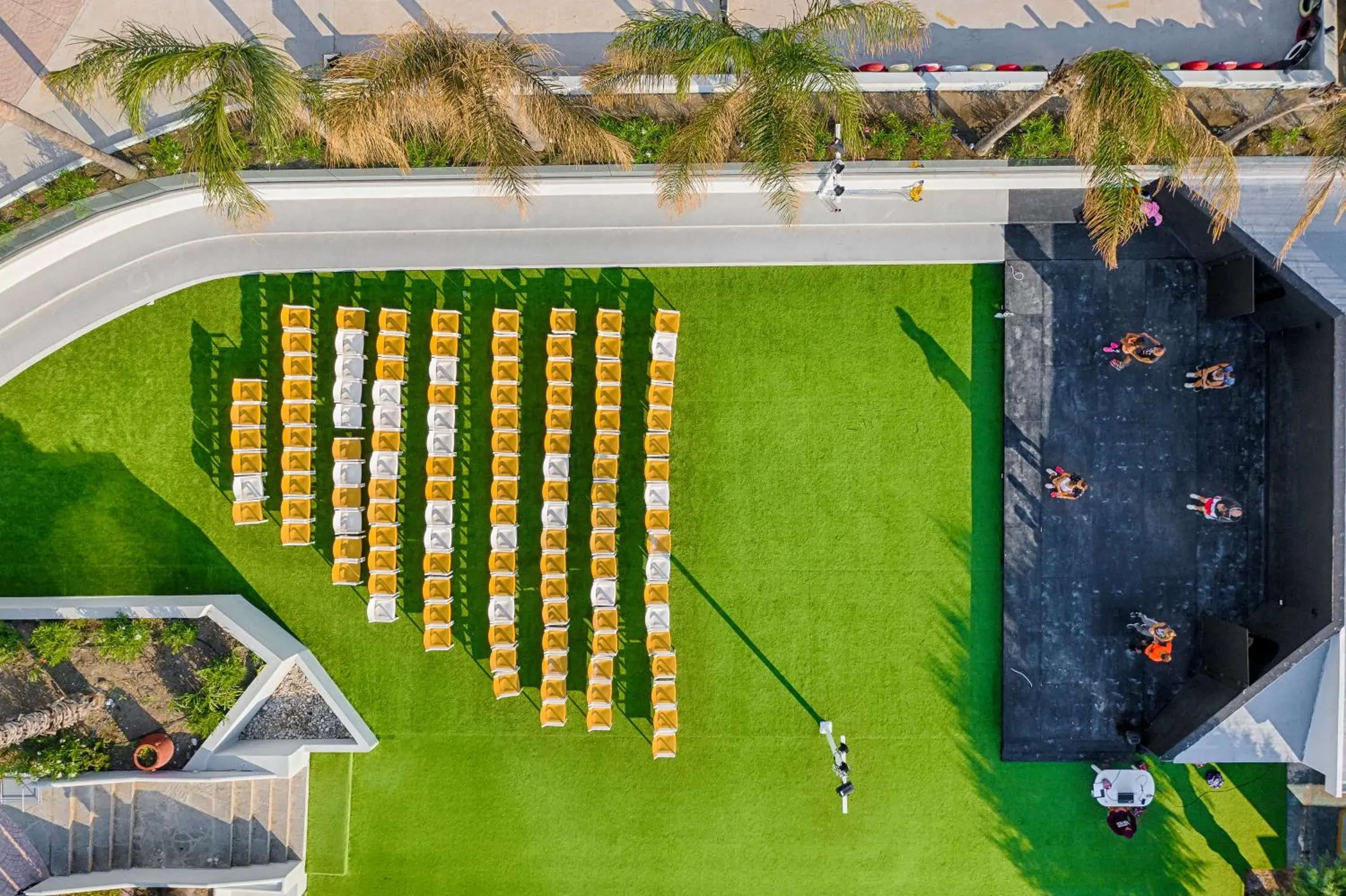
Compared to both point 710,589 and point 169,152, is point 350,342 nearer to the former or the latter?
point 169,152

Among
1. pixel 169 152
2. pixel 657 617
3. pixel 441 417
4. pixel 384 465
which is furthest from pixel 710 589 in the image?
pixel 169 152

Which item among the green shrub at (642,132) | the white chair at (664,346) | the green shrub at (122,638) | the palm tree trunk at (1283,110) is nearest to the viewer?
the palm tree trunk at (1283,110)

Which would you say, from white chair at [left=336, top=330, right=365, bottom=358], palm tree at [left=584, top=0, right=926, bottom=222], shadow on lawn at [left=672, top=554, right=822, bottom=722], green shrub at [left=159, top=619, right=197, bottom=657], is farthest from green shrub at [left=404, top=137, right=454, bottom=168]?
green shrub at [left=159, top=619, right=197, bottom=657]

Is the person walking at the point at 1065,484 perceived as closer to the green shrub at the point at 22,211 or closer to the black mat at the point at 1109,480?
the black mat at the point at 1109,480

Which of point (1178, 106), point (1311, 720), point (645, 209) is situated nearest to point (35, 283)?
point (645, 209)

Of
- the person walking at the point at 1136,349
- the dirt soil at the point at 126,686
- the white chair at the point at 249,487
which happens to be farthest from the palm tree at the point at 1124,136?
the dirt soil at the point at 126,686

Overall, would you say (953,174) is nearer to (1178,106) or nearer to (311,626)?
(1178,106)

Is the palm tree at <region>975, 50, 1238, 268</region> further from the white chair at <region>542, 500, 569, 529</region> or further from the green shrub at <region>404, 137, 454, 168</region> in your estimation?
the white chair at <region>542, 500, 569, 529</region>
